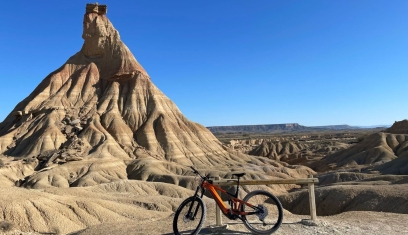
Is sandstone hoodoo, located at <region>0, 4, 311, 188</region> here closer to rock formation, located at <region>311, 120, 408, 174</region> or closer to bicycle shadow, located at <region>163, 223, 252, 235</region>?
rock formation, located at <region>311, 120, 408, 174</region>

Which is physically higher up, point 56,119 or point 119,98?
point 119,98

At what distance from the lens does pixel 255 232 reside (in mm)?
8852

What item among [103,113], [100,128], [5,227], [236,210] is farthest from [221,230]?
[103,113]

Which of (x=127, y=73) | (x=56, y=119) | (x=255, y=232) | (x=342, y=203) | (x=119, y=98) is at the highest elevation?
(x=127, y=73)

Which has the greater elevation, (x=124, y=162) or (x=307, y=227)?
(x=307, y=227)

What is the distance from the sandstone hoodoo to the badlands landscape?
0.21m

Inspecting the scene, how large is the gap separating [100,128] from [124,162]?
11374 millimetres

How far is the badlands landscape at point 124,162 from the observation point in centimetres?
1831

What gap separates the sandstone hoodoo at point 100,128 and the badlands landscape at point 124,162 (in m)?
0.21

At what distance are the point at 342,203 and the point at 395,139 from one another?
60.2 m

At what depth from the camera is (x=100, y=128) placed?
5900 cm

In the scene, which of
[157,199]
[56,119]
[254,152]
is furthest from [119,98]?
[254,152]

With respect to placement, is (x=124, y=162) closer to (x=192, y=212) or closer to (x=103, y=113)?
(x=103, y=113)

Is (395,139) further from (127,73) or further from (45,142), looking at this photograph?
(45,142)
